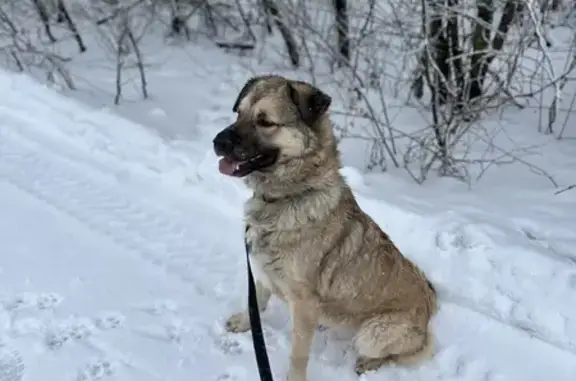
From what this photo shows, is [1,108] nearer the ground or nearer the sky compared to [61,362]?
nearer the sky

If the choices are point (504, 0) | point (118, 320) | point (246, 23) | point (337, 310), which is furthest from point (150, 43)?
point (337, 310)

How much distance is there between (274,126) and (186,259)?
5.06ft

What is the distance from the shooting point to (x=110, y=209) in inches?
177

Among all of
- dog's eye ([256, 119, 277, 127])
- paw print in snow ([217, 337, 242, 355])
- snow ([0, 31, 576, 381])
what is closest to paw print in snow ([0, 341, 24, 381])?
snow ([0, 31, 576, 381])

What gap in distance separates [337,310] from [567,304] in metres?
1.39

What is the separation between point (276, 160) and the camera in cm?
297

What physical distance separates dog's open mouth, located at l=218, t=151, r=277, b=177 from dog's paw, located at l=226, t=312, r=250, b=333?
1065 millimetres

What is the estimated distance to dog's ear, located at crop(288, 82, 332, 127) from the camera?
2.94 metres

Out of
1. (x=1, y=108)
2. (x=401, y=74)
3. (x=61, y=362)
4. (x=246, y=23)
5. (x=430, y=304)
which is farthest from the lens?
(x=246, y=23)

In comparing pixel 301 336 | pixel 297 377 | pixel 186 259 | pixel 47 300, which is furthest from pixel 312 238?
pixel 47 300

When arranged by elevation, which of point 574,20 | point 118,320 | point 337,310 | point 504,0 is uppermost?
point 504,0

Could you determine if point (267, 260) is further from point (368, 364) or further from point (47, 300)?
point (47, 300)

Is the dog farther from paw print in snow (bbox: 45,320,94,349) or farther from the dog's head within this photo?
paw print in snow (bbox: 45,320,94,349)

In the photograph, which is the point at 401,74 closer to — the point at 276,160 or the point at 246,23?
the point at 246,23
